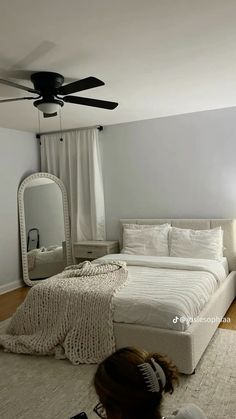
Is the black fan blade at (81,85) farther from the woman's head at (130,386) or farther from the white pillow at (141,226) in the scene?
the white pillow at (141,226)

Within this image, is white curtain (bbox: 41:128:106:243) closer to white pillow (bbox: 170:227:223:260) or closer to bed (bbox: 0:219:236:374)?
white pillow (bbox: 170:227:223:260)

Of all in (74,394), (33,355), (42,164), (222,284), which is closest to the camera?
(74,394)

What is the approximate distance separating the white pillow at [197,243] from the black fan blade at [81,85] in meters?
2.36

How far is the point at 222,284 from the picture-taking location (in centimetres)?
370

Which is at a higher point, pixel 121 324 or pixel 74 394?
pixel 121 324

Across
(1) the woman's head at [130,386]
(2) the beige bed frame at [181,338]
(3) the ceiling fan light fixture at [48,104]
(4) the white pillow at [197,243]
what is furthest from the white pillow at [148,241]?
(1) the woman's head at [130,386]

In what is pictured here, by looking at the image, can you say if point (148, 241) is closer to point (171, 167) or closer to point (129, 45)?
point (171, 167)

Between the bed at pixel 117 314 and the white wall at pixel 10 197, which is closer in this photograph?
the bed at pixel 117 314

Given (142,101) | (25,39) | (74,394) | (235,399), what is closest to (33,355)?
(74,394)

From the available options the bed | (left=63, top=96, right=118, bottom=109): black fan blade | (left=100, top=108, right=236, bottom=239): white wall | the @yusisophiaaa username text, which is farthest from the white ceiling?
the @yusisophiaaa username text

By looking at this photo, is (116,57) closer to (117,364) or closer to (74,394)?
(117,364)

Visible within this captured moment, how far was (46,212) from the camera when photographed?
544 centimetres

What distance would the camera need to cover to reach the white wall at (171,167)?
445cm

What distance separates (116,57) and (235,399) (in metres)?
2.51
